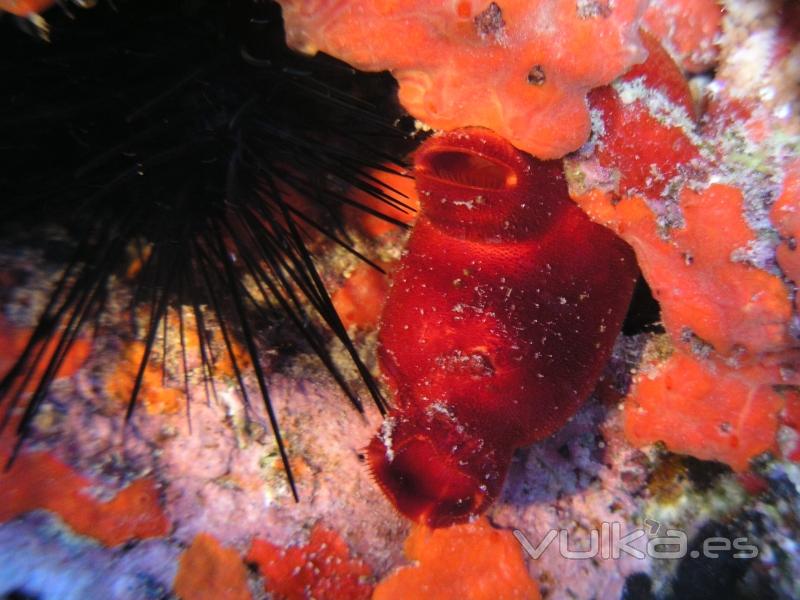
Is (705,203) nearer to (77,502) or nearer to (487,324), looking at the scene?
(487,324)

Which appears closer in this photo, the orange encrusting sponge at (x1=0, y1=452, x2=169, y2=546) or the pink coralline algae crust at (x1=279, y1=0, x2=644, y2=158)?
the pink coralline algae crust at (x1=279, y1=0, x2=644, y2=158)

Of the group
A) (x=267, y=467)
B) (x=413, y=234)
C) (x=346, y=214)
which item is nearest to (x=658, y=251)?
(x=413, y=234)

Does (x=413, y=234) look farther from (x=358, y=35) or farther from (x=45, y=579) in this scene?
(x=45, y=579)

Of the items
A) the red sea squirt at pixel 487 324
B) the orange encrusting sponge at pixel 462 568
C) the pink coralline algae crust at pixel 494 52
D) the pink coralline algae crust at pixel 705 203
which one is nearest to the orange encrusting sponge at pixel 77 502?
the red sea squirt at pixel 487 324

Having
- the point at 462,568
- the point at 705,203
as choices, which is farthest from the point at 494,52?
the point at 462,568

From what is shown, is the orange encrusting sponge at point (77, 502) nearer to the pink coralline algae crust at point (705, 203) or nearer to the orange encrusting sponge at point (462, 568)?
the orange encrusting sponge at point (462, 568)

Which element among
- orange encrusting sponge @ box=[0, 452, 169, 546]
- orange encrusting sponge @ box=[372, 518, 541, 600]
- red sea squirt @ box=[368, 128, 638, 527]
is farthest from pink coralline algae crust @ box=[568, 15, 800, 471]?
orange encrusting sponge @ box=[0, 452, 169, 546]

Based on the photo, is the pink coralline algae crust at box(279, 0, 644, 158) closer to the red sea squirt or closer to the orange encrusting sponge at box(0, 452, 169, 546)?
the red sea squirt
